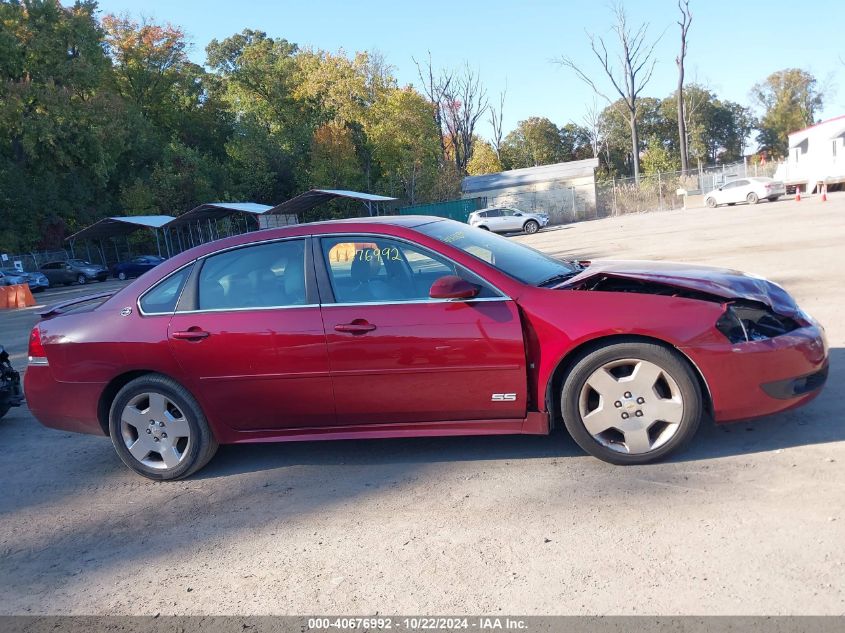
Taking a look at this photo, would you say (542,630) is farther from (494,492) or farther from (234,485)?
(234,485)

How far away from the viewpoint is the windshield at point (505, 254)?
14.3 feet

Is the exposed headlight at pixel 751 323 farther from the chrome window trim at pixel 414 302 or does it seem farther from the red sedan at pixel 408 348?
the chrome window trim at pixel 414 302

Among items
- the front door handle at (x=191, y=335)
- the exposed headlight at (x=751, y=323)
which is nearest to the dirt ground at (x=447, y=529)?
the exposed headlight at (x=751, y=323)

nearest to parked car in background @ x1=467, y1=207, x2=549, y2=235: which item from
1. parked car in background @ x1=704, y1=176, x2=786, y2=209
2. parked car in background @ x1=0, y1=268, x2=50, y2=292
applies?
parked car in background @ x1=704, y1=176, x2=786, y2=209

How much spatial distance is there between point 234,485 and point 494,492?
68.1 inches

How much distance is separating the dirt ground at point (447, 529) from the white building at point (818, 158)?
1373 inches

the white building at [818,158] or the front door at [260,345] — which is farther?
the white building at [818,158]

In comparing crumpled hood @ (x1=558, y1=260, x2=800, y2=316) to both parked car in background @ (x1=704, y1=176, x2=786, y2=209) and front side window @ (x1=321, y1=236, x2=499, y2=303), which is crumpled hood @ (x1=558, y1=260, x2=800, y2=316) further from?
parked car in background @ (x1=704, y1=176, x2=786, y2=209)

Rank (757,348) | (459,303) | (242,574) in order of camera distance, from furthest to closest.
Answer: (459,303), (757,348), (242,574)

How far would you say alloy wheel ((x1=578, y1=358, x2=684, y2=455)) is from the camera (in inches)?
153

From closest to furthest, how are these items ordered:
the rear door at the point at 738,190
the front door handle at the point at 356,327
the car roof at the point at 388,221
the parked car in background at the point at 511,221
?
the front door handle at the point at 356,327
the car roof at the point at 388,221
the rear door at the point at 738,190
the parked car in background at the point at 511,221

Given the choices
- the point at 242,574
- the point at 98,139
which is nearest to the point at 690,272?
the point at 242,574

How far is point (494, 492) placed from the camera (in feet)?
12.8

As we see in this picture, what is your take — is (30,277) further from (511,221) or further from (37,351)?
(37,351)
